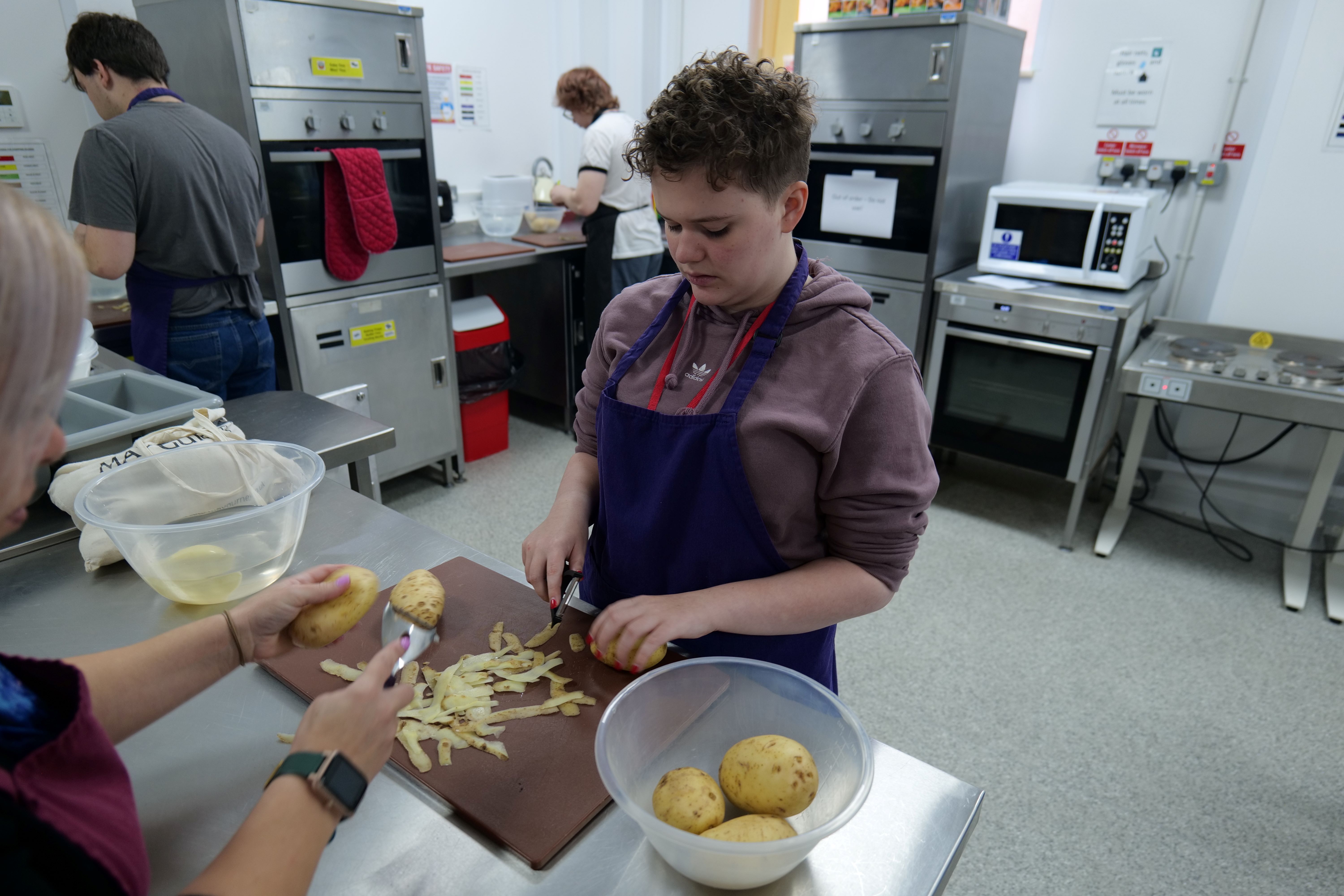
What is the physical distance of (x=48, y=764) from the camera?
0.51 metres

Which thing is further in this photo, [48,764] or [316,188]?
[316,188]

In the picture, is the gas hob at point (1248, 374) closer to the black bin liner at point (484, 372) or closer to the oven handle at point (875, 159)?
the oven handle at point (875, 159)

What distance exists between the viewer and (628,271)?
3469 mm

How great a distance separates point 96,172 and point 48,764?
1.98 metres

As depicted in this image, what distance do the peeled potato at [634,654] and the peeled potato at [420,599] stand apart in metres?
0.20

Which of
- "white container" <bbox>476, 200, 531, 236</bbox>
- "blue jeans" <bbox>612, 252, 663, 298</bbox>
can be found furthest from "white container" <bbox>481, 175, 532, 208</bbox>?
"blue jeans" <bbox>612, 252, 663, 298</bbox>

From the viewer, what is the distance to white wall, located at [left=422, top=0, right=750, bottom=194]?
3.99 m

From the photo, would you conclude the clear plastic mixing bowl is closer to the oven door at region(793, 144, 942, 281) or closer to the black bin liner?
the oven door at region(793, 144, 942, 281)

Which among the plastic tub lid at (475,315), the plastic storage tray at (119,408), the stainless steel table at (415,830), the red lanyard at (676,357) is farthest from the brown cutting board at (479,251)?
the stainless steel table at (415,830)

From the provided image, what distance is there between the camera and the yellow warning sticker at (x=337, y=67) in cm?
250

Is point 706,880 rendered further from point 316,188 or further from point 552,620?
point 316,188

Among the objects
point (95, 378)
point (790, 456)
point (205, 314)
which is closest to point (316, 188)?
point (205, 314)

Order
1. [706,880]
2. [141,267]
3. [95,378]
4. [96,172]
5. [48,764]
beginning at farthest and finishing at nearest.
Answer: [141,267], [96,172], [95,378], [706,880], [48,764]

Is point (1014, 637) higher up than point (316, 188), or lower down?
lower down
